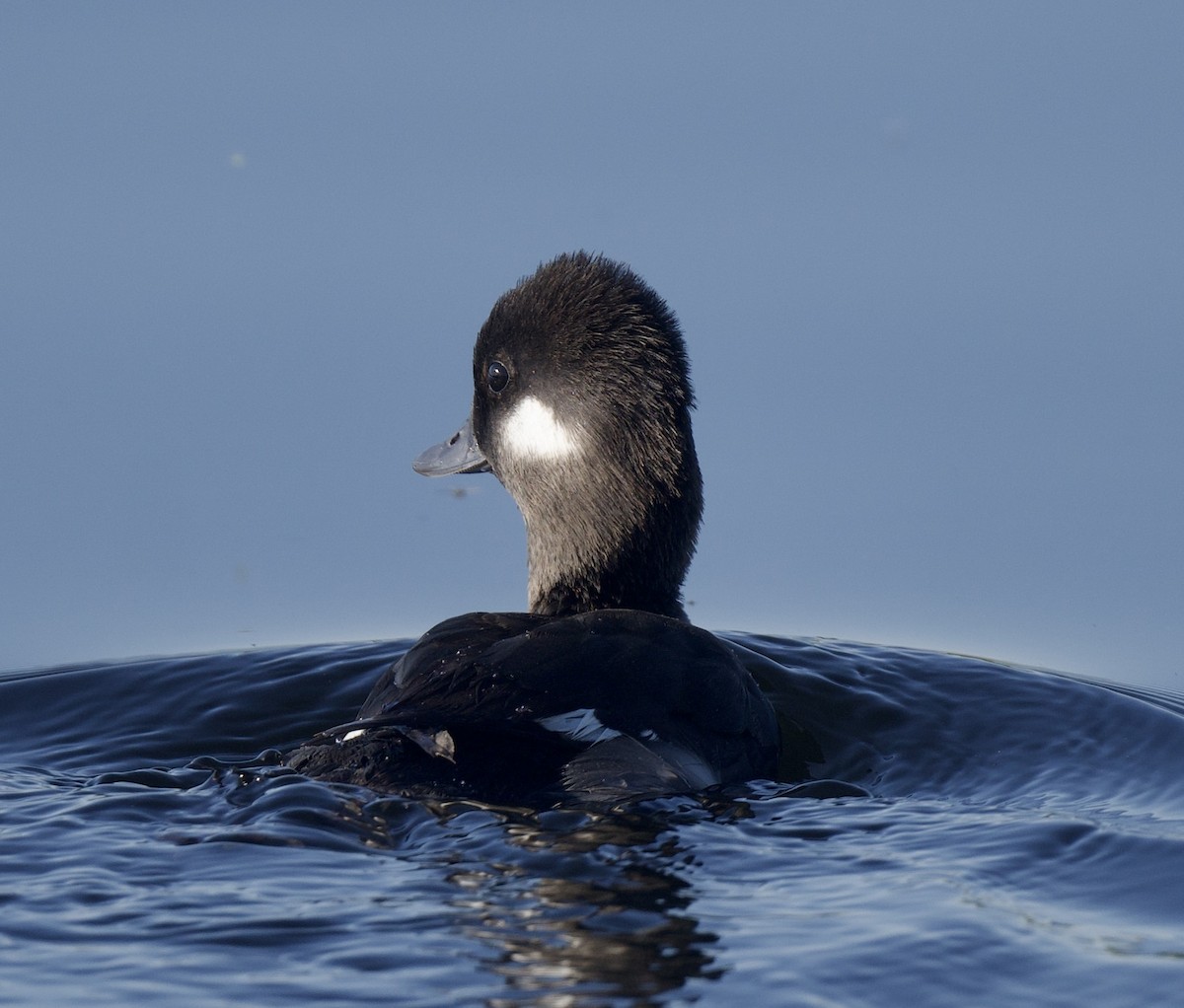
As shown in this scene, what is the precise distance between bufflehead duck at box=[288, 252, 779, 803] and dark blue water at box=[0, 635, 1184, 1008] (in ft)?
0.58

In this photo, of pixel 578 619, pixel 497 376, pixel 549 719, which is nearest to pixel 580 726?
pixel 549 719

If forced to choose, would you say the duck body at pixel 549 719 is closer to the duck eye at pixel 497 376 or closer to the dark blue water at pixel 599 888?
the dark blue water at pixel 599 888

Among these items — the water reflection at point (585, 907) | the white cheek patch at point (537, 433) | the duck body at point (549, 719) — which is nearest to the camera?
the water reflection at point (585, 907)

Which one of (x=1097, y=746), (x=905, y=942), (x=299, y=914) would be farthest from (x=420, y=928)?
(x=1097, y=746)

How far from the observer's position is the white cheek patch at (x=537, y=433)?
6.36m

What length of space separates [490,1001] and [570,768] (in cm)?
116

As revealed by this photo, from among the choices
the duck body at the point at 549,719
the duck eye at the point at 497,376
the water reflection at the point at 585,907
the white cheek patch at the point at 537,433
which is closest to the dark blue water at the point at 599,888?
the water reflection at the point at 585,907

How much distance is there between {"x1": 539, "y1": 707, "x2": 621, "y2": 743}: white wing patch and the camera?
4996mm

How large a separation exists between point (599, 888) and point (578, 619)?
1.22 meters

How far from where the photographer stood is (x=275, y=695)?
6758mm

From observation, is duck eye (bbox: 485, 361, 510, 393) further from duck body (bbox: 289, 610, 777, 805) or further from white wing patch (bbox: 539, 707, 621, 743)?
white wing patch (bbox: 539, 707, 621, 743)

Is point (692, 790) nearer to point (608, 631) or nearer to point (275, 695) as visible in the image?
point (608, 631)

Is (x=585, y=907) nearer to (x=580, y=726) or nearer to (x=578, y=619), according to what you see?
(x=580, y=726)

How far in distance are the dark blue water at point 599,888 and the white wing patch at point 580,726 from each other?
0.26 metres
